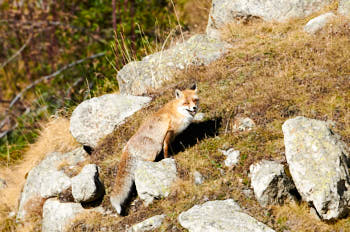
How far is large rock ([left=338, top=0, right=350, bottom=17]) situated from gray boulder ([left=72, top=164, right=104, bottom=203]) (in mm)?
7602

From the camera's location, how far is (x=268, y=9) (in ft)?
38.7

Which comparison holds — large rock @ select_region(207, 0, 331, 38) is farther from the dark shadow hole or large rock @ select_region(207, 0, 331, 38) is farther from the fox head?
the fox head

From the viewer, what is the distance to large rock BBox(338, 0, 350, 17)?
10.8 metres

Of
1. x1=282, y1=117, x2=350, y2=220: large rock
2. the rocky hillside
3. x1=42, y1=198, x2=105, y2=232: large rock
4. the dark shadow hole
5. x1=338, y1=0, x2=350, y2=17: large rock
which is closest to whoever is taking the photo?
x1=282, y1=117, x2=350, y2=220: large rock

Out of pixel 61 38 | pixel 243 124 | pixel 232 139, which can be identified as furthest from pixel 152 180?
pixel 61 38

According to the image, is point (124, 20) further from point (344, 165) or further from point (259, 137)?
point (344, 165)

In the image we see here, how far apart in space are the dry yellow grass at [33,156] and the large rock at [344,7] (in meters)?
7.77

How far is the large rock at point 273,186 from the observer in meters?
6.41

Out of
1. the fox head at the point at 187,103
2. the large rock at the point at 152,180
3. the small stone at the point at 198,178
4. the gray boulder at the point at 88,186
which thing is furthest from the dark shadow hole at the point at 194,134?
the gray boulder at the point at 88,186

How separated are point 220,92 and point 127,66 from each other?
3261 mm

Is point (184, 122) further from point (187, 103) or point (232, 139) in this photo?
point (232, 139)

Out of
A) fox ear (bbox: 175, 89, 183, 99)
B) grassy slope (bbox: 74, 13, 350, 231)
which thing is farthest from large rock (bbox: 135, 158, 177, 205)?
fox ear (bbox: 175, 89, 183, 99)

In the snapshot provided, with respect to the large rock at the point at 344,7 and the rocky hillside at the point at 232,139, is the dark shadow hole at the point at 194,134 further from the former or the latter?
the large rock at the point at 344,7

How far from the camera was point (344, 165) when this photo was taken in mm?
6152
